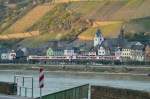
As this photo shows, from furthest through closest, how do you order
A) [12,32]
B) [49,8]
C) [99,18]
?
[49,8]
[12,32]
[99,18]

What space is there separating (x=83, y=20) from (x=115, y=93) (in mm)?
111191

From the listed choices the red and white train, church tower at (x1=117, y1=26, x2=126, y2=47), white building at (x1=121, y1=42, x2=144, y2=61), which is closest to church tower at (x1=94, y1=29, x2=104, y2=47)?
church tower at (x1=117, y1=26, x2=126, y2=47)

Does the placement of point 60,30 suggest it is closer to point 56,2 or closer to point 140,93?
point 56,2

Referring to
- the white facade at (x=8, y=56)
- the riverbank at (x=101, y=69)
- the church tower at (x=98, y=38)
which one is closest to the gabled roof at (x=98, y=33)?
the church tower at (x=98, y=38)

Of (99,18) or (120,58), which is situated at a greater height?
(99,18)

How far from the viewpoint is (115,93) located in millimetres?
15062

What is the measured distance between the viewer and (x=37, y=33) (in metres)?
128

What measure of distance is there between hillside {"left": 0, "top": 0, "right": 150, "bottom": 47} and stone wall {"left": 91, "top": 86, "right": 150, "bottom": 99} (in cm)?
9572

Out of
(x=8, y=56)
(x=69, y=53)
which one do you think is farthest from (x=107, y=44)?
(x=8, y=56)

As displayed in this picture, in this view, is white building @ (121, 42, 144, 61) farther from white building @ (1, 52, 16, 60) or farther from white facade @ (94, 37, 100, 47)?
white building @ (1, 52, 16, 60)

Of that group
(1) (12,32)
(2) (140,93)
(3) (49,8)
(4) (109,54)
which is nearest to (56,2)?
(3) (49,8)

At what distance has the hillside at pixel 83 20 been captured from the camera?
11750 cm

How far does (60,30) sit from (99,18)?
324 inches

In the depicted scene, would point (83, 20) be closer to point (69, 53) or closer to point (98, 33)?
point (98, 33)
